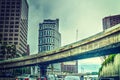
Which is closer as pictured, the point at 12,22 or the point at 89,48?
the point at 89,48

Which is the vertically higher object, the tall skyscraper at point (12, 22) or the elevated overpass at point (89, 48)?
the tall skyscraper at point (12, 22)

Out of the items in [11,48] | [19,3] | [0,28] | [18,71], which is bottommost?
[18,71]

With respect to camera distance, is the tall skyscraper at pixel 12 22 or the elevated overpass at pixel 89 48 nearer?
the elevated overpass at pixel 89 48

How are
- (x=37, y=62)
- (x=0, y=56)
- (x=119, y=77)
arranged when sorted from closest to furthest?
1. (x=119, y=77)
2. (x=37, y=62)
3. (x=0, y=56)

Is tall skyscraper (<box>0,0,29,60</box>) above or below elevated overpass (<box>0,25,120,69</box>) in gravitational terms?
above

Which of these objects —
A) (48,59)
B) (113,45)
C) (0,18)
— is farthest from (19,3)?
(113,45)

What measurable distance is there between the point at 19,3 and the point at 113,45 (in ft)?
535

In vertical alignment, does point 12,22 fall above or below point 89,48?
above

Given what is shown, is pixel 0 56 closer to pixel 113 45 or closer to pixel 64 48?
pixel 64 48

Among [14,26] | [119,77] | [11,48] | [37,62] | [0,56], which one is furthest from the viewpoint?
[14,26]

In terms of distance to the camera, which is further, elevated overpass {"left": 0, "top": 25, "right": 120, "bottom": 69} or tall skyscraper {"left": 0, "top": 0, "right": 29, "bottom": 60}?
tall skyscraper {"left": 0, "top": 0, "right": 29, "bottom": 60}

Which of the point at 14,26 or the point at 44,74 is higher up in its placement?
the point at 14,26

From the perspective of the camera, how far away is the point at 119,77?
50.8 m

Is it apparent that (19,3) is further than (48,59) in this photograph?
Yes
